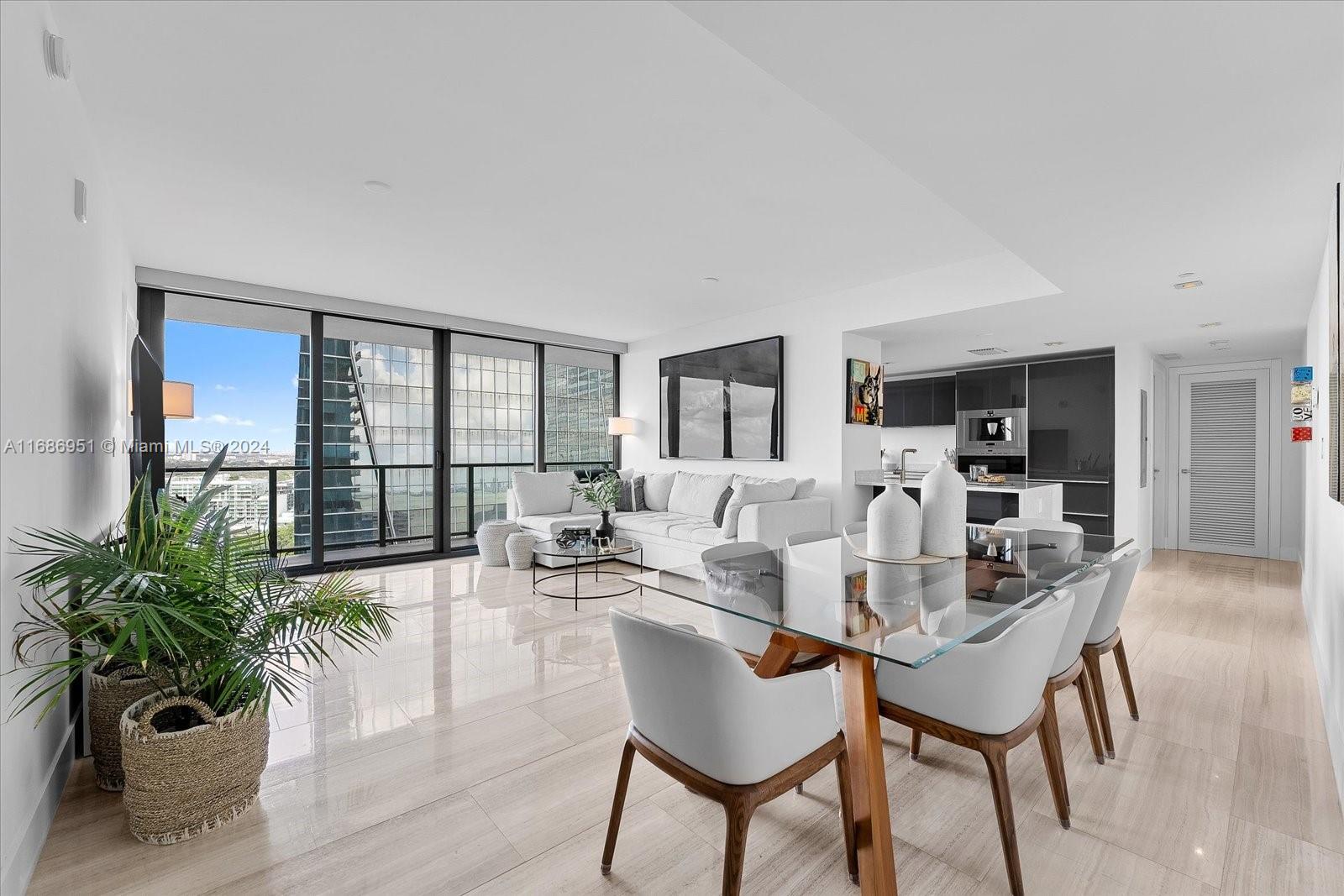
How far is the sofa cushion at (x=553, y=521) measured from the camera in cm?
568

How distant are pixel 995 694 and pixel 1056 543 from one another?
1.58 metres

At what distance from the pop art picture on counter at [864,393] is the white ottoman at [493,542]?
10.8 ft

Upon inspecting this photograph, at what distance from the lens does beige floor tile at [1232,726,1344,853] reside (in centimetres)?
191

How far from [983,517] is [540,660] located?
167 inches

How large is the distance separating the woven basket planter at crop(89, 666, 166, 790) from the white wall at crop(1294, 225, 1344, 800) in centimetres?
398

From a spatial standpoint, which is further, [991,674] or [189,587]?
[189,587]

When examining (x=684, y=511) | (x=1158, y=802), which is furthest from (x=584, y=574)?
(x=1158, y=802)

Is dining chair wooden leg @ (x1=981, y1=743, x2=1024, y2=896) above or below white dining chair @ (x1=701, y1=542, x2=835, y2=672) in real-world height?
below

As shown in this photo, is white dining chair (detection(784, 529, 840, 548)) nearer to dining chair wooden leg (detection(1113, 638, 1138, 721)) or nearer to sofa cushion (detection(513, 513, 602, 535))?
dining chair wooden leg (detection(1113, 638, 1138, 721))

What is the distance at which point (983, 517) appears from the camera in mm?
5637

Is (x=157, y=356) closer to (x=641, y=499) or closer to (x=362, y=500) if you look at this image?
(x=362, y=500)

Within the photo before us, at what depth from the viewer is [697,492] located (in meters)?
6.05

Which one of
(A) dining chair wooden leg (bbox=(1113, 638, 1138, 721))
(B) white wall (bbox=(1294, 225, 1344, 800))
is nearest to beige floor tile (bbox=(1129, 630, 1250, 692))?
(B) white wall (bbox=(1294, 225, 1344, 800))

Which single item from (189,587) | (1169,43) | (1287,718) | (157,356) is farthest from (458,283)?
(1287,718)
